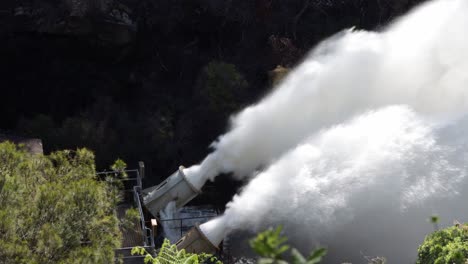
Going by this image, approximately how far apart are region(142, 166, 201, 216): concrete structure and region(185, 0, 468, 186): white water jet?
1391 mm

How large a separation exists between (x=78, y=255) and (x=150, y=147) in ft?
46.5

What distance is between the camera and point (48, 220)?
10703mm

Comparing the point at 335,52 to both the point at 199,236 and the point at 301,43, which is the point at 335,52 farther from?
the point at 199,236

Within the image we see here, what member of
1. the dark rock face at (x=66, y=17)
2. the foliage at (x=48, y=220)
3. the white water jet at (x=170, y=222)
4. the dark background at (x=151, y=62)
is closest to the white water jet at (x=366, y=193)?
the white water jet at (x=170, y=222)

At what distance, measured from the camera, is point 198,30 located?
93.0 ft

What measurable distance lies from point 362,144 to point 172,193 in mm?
5753

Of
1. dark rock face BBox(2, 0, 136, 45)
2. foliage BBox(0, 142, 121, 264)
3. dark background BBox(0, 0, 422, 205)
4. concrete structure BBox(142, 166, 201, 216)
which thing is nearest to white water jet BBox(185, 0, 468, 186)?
concrete structure BBox(142, 166, 201, 216)

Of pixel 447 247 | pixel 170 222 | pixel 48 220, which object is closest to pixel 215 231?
pixel 170 222

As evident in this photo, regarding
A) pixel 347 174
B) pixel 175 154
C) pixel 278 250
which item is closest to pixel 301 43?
pixel 175 154

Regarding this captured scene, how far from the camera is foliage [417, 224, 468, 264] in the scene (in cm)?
1242

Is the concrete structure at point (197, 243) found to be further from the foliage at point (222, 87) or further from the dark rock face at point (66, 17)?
the dark rock face at point (66, 17)

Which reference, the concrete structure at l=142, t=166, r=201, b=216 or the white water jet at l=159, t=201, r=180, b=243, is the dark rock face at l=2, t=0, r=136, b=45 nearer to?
the concrete structure at l=142, t=166, r=201, b=216

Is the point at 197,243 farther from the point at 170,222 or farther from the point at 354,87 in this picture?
the point at 354,87

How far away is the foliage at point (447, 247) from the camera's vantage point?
489 inches
